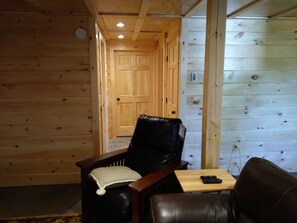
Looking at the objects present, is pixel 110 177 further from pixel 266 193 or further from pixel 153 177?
pixel 266 193

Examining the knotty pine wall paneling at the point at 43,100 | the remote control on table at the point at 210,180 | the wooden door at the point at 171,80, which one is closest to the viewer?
the remote control on table at the point at 210,180

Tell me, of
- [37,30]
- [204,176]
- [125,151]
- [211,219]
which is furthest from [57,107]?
[211,219]

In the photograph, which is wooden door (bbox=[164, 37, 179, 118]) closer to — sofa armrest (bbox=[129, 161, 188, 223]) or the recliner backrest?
the recliner backrest

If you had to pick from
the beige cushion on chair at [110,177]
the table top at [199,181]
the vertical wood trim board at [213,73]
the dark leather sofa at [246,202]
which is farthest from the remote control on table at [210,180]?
the beige cushion on chair at [110,177]

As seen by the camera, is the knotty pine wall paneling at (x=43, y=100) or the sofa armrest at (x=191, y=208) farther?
the knotty pine wall paneling at (x=43, y=100)

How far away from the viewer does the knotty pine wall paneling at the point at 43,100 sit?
287 centimetres

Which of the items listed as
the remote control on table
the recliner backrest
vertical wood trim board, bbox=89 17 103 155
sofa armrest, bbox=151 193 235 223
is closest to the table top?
the remote control on table

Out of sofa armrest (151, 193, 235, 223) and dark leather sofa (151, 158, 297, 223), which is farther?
sofa armrest (151, 193, 235, 223)

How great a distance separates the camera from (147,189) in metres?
1.76

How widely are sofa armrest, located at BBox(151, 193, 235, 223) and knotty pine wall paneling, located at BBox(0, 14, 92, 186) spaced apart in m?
1.83

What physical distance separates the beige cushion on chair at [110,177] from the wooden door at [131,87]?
3.50m

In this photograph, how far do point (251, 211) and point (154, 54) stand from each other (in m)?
4.46

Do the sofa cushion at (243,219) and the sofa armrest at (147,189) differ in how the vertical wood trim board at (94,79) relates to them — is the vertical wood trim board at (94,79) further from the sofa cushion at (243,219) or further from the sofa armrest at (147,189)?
the sofa cushion at (243,219)

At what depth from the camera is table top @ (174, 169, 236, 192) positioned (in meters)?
1.78
